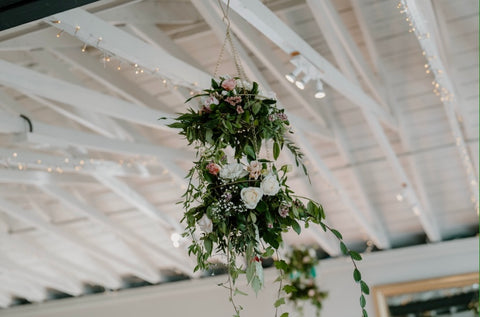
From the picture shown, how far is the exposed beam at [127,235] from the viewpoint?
8.12 meters

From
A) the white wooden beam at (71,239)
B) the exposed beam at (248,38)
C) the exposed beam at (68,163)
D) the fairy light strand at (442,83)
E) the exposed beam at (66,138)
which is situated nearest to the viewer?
the fairy light strand at (442,83)

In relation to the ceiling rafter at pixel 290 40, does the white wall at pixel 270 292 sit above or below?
below

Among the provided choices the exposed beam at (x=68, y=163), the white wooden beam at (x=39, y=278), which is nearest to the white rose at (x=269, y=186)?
the exposed beam at (x=68, y=163)

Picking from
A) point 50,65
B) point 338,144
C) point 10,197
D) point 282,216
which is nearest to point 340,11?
point 338,144

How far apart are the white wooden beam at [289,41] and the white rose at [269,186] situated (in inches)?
64.1

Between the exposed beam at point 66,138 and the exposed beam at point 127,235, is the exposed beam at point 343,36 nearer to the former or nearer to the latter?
the exposed beam at point 66,138

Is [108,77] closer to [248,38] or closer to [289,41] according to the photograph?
[248,38]

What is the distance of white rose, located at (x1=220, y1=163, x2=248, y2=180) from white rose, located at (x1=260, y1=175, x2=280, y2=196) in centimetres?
11

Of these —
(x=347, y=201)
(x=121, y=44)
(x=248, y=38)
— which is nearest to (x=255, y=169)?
(x=121, y=44)

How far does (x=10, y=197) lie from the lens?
30.1 feet

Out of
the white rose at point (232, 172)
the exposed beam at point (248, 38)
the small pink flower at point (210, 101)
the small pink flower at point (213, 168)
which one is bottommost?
the white rose at point (232, 172)

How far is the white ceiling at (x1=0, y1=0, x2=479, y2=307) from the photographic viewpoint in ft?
16.6

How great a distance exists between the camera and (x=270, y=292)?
31.0 feet

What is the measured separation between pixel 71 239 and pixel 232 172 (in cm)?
707
